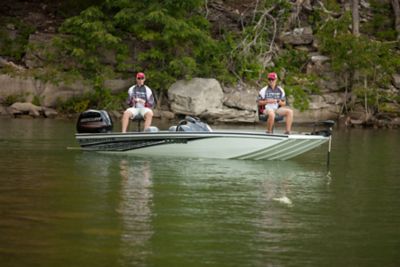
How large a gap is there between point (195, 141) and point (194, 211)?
6078mm

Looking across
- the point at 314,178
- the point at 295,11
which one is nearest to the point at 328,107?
the point at 295,11

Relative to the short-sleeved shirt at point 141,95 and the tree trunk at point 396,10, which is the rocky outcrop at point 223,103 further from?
the short-sleeved shirt at point 141,95

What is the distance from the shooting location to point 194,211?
11.0 meters

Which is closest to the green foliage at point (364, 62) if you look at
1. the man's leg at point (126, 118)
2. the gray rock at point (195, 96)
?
the gray rock at point (195, 96)

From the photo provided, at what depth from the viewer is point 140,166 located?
15.7 metres

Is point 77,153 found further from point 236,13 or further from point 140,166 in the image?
point 236,13

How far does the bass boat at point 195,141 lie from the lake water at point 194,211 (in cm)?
28

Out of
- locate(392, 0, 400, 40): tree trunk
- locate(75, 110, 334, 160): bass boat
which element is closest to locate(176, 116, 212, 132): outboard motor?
locate(75, 110, 334, 160): bass boat

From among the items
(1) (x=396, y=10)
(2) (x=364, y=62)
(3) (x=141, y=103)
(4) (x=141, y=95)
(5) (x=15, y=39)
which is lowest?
(3) (x=141, y=103)

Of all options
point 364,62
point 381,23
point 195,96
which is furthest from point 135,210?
point 381,23

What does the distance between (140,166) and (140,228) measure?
19.9ft

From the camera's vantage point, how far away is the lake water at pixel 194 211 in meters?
8.58

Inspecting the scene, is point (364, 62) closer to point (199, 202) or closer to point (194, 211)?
point (199, 202)

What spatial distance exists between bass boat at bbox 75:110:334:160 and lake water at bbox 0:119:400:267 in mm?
277
